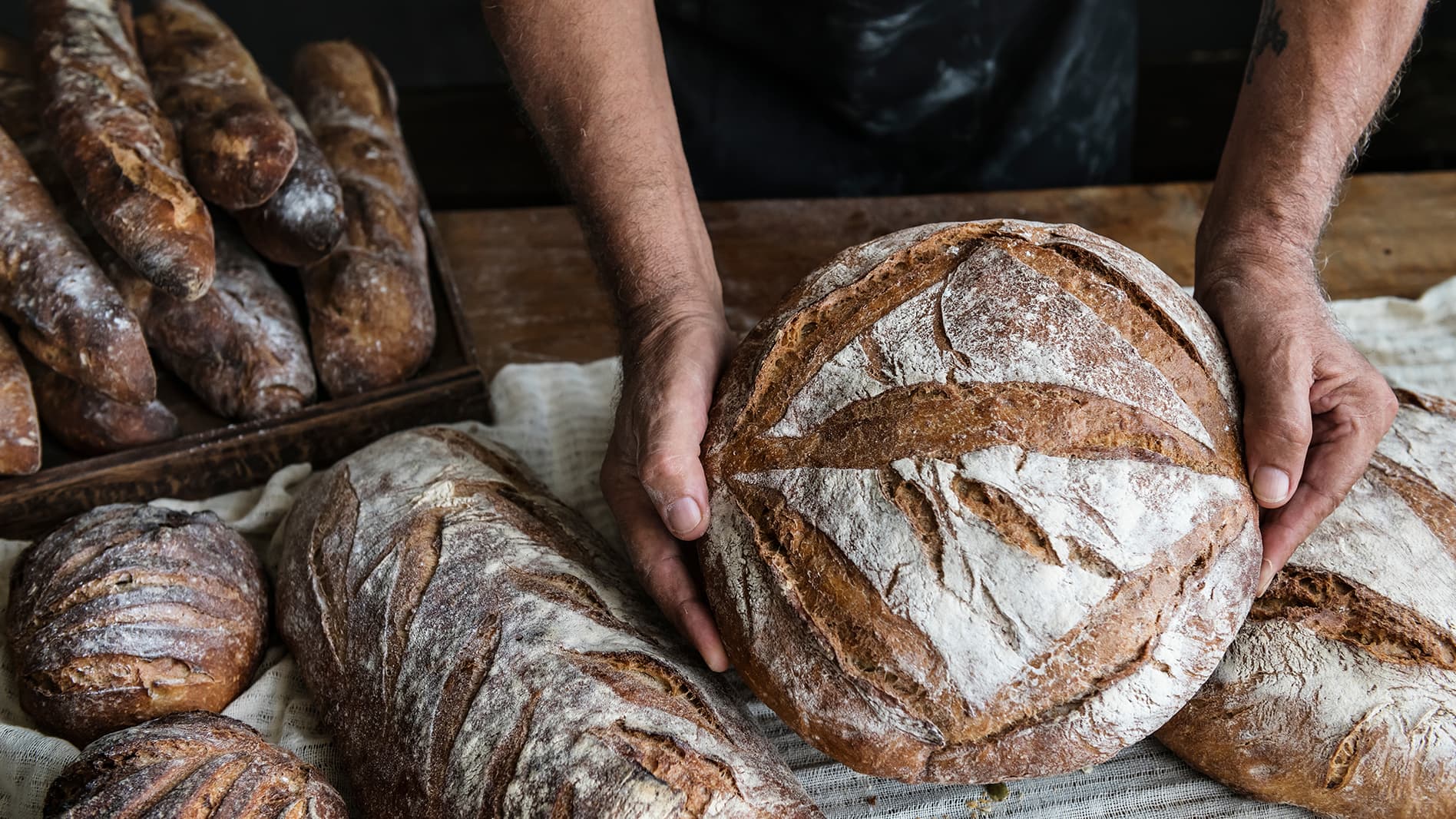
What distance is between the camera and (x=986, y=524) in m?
1.28

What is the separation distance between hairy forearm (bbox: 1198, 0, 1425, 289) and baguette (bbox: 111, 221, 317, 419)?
1714 millimetres

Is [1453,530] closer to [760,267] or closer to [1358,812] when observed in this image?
[1358,812]

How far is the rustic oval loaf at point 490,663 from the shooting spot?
1277 millimetres

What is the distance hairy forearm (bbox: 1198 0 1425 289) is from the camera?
5.53 feet

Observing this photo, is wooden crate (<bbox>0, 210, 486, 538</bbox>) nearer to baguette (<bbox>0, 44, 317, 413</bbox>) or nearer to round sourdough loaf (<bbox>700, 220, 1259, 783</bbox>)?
baguette (<bbox>0, 44, 317, 413</bbox>)

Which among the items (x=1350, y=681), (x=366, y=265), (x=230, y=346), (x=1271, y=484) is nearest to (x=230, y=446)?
(x=230, y=346)

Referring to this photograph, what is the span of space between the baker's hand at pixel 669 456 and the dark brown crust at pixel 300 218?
2.49ft

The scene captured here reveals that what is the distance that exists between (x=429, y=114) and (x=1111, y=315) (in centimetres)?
357

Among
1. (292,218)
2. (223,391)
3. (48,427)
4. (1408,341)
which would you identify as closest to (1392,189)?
(1408,341)

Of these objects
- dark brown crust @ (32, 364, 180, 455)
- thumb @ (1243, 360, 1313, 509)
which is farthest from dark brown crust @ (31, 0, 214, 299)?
thumb @ (1243, 360, 1313, 509)

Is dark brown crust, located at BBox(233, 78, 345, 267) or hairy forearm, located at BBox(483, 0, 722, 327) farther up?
hairy forearm, located at BBox(483, 0, 722, 327)

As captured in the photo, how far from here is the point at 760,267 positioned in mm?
2654

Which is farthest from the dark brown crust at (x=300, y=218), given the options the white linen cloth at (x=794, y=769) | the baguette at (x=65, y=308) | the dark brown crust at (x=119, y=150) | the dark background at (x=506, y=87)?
the dark background at (x=506, y=87)

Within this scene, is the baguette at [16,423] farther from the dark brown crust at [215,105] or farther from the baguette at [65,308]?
the dark brown crust at [215,105]
